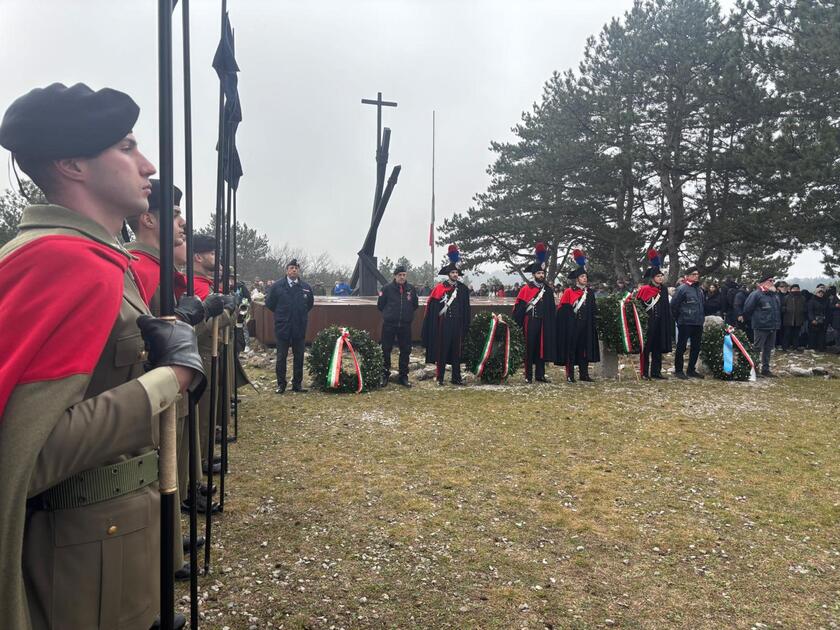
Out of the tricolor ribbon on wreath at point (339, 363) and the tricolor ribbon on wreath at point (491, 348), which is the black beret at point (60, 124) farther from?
the tricolor ribbon on wreath at point (491, 348)

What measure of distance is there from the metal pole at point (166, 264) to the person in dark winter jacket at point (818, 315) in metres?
17.2

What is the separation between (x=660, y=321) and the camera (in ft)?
34.7

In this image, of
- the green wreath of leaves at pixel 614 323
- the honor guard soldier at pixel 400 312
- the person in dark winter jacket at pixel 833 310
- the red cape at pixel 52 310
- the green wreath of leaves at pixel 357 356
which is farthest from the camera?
the person in dark winter jacket at pixel 833 310

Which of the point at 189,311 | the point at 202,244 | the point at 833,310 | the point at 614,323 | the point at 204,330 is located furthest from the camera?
the point at 833,310

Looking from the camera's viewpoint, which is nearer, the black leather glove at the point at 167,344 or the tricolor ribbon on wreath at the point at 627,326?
the black leather glove at the point at 167,344

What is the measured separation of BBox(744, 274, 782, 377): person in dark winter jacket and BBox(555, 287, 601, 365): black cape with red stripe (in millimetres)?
3249

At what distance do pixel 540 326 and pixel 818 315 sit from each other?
9.36 metres

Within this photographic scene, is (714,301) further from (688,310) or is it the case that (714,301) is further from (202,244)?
(202,244)

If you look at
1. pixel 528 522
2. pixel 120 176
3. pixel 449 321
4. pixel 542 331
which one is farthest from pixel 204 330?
pixel 542 331

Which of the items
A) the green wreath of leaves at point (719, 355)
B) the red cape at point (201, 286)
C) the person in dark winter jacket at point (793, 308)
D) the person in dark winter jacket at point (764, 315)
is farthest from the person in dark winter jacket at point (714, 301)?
the red cape at point (201, 286)

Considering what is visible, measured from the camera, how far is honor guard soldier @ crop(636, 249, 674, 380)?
1056 centimetres

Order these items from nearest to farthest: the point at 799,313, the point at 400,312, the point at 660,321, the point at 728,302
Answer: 1. the point at 400,312
2. the point at 660,321
3. the point at 799,313
4. the point at 728,302

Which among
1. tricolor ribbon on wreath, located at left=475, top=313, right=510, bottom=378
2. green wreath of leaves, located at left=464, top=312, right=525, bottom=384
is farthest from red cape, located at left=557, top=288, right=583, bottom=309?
tricolor ribbon on wreath, located at left=475, top=313, right=510, bottom=378

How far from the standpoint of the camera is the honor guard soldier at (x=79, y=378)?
120 cm
